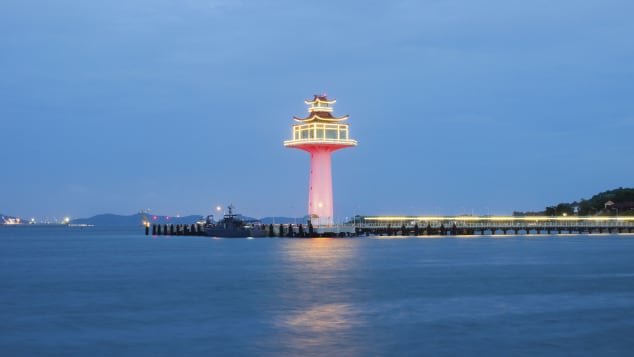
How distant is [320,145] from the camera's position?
3051 inches

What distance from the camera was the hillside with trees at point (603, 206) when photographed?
142 m

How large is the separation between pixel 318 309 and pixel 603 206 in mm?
134971

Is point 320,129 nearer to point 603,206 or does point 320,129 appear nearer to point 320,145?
point 320,145

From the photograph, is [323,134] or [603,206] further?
[603,206]

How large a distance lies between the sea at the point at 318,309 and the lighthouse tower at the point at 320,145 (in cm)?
3001

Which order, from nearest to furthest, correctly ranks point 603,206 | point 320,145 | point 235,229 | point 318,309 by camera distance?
1. point 318,309
2. point 320,145
3. point 235,229
4. point 603,206

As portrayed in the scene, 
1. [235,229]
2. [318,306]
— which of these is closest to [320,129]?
[235,229]

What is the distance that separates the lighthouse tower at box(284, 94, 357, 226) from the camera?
7738 centimetres

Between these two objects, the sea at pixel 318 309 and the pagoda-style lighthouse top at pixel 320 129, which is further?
the pagoda-style lighthouse top at pixel 320 129

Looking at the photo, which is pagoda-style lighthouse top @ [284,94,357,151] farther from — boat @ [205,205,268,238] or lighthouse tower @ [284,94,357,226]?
boat @ [205,205,268,238]

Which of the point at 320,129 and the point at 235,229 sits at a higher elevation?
the point at 320,129

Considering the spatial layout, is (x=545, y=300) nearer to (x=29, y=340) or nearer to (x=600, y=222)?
(x=29, y=340)

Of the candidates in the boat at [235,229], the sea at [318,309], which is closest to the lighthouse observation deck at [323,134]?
the boat at [235,229]

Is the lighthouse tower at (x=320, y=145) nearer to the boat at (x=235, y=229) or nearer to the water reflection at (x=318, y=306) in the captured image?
the boat at (x=235, y=229)
